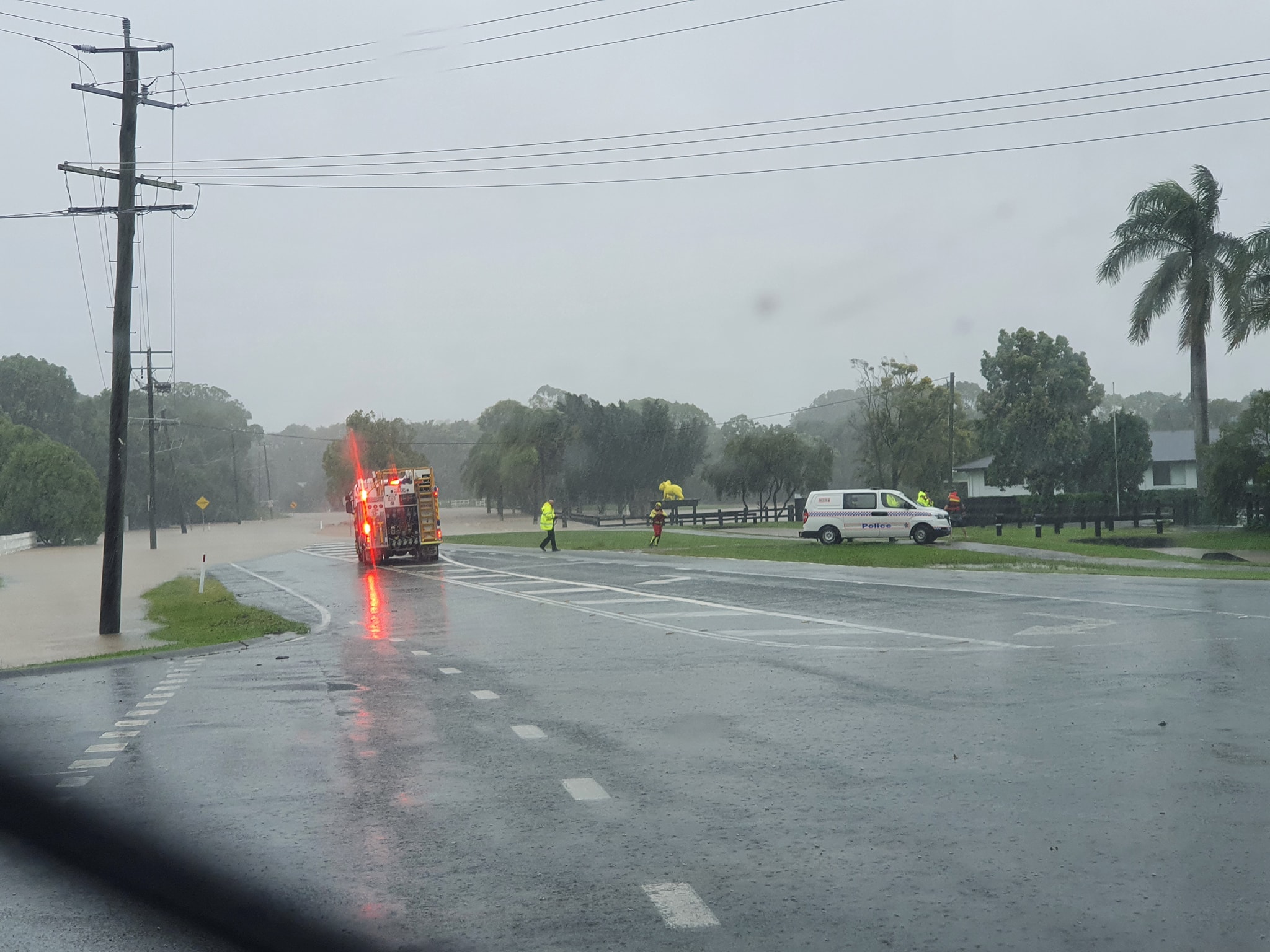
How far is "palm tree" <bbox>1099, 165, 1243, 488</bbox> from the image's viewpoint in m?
44.4

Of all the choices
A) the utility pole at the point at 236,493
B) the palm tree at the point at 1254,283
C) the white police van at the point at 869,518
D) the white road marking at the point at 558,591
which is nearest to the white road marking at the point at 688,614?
the white road marking at the point at 558,591

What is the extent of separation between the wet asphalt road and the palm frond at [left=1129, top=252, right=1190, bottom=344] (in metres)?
33.9

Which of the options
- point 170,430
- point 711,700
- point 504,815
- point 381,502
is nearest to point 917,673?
point 711,700

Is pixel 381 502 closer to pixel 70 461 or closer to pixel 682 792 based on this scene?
pixel 682 792

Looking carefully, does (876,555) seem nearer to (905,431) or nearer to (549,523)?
(549,523)

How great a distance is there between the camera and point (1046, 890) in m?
5.32

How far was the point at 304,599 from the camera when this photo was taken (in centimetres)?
2508

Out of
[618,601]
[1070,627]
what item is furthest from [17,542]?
[1070,627]

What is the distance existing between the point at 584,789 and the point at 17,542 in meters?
66.1

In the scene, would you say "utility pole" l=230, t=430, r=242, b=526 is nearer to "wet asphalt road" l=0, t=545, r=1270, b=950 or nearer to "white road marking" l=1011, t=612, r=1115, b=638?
"white road marking" l=1011, t=612, r=1115, b=638

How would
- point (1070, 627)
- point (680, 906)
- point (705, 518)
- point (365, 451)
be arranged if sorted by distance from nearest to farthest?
point (680, 906) → point (1070, 627) → point (705, 518) → point (365, 451)

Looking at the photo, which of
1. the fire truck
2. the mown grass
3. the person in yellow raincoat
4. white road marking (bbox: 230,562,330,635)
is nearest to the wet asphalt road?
the mown grass

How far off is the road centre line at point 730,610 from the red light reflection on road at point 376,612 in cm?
228

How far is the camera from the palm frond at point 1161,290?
4600cm
